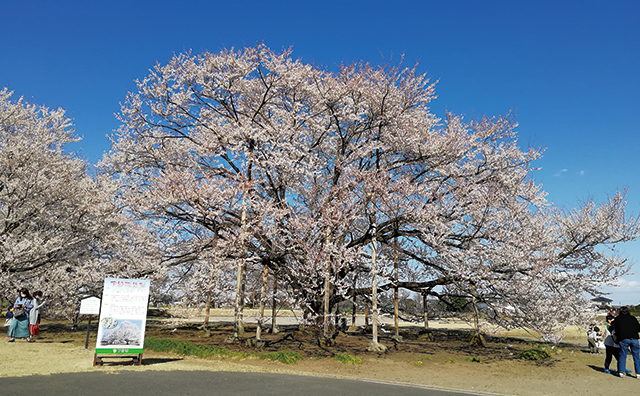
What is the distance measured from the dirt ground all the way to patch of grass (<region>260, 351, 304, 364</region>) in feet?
0.78

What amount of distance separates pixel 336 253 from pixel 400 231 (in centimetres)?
387

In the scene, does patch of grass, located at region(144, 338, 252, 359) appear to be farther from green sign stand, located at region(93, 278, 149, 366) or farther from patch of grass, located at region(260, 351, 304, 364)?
green sign stand, located at region(93, 278, 149, 366)

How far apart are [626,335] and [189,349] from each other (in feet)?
40.2

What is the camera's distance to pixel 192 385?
7.80m

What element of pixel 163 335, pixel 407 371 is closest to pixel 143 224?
pixel 163 335

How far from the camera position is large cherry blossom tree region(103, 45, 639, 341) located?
13.9m

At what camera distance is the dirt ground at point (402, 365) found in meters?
9.32

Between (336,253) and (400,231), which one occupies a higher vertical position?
(400,231)

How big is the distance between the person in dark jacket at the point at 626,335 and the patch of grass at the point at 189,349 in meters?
10.3

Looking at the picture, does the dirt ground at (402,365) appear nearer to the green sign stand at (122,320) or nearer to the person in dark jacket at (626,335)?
the green sign stand at (122,320)

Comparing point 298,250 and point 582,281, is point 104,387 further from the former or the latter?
point 582,281

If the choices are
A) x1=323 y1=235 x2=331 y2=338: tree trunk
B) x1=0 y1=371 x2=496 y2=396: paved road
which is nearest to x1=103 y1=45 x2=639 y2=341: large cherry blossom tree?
x1=323 y1=235 x2=331 y2=338: tree trunk

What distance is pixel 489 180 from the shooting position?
16719 millimetres

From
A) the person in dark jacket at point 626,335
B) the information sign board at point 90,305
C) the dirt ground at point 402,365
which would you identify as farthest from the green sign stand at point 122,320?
the person in dark jacket at point 626,335
